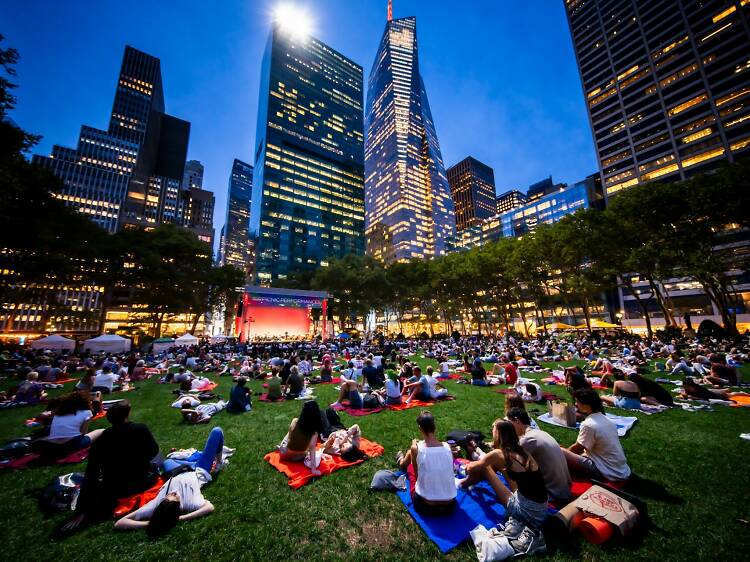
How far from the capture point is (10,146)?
1255 centimetres

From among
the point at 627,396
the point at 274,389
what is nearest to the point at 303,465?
the point at 274,389

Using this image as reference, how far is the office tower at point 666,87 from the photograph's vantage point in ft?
169

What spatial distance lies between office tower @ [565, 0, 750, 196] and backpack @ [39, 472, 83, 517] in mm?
76244

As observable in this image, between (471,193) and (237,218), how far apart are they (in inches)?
5730

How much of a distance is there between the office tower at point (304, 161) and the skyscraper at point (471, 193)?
215 feet

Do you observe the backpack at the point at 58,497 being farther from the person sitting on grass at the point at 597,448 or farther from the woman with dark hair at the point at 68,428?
the person sitting on grass at the point at 597,448

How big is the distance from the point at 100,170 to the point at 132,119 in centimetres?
4169

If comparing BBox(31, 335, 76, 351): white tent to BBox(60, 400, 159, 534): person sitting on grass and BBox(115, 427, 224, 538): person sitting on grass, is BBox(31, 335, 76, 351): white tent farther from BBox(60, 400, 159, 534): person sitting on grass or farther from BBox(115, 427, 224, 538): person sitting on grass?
BBox(115, 427, 224, 538): person sitting on grass

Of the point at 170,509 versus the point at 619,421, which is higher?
the point at 170,509

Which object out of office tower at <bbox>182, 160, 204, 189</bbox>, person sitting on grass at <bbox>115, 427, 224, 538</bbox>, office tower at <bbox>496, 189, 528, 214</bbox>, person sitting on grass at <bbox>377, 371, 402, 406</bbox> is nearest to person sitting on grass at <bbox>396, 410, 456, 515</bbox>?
person sitting on grass at <bbox>115, 427, 224, 538</bbox>

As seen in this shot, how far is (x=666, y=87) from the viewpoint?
59.3 meters

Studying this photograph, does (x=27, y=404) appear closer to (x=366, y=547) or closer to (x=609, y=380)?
(x=366, y=547)

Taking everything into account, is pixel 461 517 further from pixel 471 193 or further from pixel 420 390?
pixel 471 193

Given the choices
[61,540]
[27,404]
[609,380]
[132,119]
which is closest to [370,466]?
[61,540]
